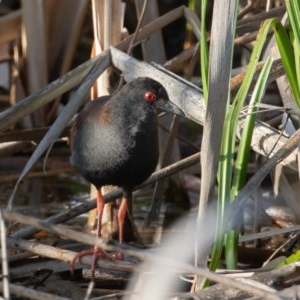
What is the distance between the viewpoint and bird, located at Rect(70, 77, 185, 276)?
3.74 m

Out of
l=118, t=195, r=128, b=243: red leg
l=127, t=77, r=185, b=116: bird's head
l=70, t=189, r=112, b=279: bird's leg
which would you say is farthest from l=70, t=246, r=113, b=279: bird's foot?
l=127, t=77, r=185, b=116: bird's head

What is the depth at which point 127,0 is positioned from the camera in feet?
18.1

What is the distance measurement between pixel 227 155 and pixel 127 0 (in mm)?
2568

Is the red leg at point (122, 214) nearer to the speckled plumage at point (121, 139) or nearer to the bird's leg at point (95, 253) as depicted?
the bird's leg at point (95, 253)

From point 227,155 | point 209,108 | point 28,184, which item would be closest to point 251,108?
point 227,155

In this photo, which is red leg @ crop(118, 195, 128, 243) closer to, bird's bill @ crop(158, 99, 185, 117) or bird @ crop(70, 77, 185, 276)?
bird @ crop(70, 77, 185, 276)

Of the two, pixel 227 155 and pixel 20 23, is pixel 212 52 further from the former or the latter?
pixel 20 23

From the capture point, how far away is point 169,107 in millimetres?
3674

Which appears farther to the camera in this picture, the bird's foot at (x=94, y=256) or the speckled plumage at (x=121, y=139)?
the speckled plumage at (x=121, y=139)

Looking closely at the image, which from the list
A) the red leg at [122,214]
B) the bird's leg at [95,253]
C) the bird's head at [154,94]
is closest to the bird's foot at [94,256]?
the bird's leg at [95,253]

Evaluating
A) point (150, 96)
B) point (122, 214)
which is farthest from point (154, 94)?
point (122, 214)

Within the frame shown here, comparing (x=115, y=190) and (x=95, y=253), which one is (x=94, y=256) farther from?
(x=115, y=190)

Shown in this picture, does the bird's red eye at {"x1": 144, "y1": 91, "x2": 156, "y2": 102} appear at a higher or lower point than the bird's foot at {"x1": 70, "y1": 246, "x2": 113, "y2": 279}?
higher

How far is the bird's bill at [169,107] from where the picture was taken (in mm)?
3654
